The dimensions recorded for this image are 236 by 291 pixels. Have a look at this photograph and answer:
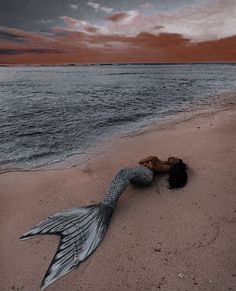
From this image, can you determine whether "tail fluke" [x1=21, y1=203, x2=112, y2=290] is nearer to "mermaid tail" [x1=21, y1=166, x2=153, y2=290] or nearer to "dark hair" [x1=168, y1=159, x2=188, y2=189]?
"mermaid tail" [x1=21, y1=166, x2=153, y2=290]

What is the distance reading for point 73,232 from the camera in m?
3.43

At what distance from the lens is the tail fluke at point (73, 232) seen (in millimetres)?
2979

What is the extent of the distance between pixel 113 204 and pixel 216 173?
221 centimetres

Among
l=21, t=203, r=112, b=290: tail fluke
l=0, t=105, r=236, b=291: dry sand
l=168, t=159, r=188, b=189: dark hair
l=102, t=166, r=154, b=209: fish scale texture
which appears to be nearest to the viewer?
l=0, t=105, r=236, b=291: dry sand

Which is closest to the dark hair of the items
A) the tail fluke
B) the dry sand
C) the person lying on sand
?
the person lying on sand

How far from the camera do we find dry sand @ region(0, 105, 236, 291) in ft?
9.33

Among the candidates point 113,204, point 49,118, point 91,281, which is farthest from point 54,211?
point 49,118

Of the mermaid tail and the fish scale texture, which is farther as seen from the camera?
the fish scale texture

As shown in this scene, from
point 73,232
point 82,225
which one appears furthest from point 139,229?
point 73,232

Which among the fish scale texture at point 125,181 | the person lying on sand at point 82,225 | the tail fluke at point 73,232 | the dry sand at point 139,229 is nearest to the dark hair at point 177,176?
the person lying on sand at point 82,225

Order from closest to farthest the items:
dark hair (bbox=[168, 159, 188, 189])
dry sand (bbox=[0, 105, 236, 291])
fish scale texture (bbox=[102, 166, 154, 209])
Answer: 1. dry sand (bbox=[0, 105, 236, 291])
2. fish scale texture (bbox=[102, 166, 154, 209])
3. dark hair (bbox=[168, 159, 188, 189])

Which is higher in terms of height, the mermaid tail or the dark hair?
the mermaid tail

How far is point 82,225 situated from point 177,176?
2.05 m

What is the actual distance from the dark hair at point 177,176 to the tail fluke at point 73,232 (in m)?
1.36
